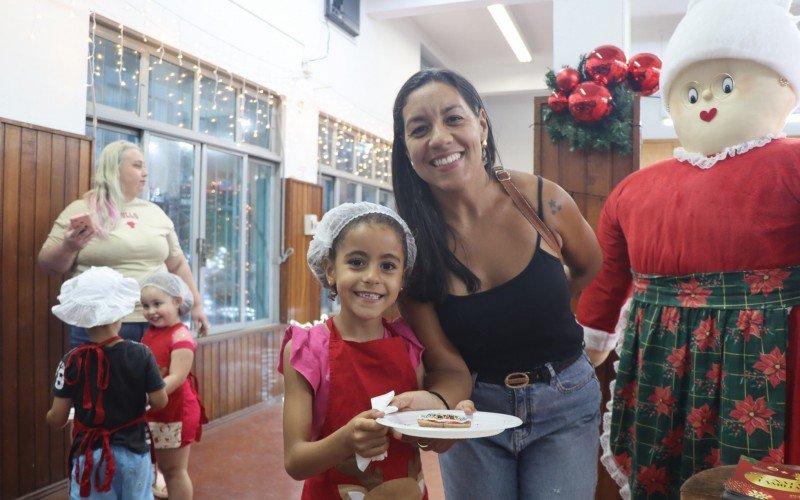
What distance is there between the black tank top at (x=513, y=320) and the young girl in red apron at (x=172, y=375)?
66.2 inches

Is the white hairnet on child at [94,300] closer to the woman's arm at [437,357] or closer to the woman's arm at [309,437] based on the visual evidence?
the woman's arm at [309,437]

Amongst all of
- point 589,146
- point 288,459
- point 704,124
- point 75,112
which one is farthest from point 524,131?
point 288,459

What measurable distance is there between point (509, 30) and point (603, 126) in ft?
16.7

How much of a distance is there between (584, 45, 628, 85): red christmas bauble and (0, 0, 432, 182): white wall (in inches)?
103

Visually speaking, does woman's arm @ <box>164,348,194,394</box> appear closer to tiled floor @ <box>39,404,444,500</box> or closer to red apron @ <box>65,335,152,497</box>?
red apron @ <box>65,335,152,497</box>

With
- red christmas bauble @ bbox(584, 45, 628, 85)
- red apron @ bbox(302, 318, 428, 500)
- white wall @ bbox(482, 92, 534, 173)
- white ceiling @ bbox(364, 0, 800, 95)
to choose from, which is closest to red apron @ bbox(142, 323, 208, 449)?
red apron @ bbox(302, 318, 428, 500)

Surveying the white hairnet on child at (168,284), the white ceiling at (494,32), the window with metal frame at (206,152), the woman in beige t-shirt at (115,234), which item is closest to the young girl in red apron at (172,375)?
the white hairnet on child at (168,284)

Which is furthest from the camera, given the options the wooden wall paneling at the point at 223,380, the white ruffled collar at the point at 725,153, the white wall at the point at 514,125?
the white wall at the point at 514,125

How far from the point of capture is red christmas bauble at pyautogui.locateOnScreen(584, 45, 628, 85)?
3305 mm

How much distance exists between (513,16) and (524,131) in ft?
12.2

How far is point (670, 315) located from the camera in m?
1.81

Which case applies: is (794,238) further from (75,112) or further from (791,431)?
(75,112)

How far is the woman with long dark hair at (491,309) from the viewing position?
1.41 m

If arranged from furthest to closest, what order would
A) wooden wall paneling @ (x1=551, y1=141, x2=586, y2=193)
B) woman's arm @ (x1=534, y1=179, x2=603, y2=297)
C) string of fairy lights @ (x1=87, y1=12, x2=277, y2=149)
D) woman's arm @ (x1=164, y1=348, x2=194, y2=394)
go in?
string of fairy lights @ (x1=87, y1=12, x2=277, y2=149), wooden wall paneling @ (x1=551, y1=141, x2=586, y2=193), woman's arm @ (x1=164, y1=348, x2=194, y2=394), woman's arm @ (x1=534, y1=179, x2=603, y2=297)
